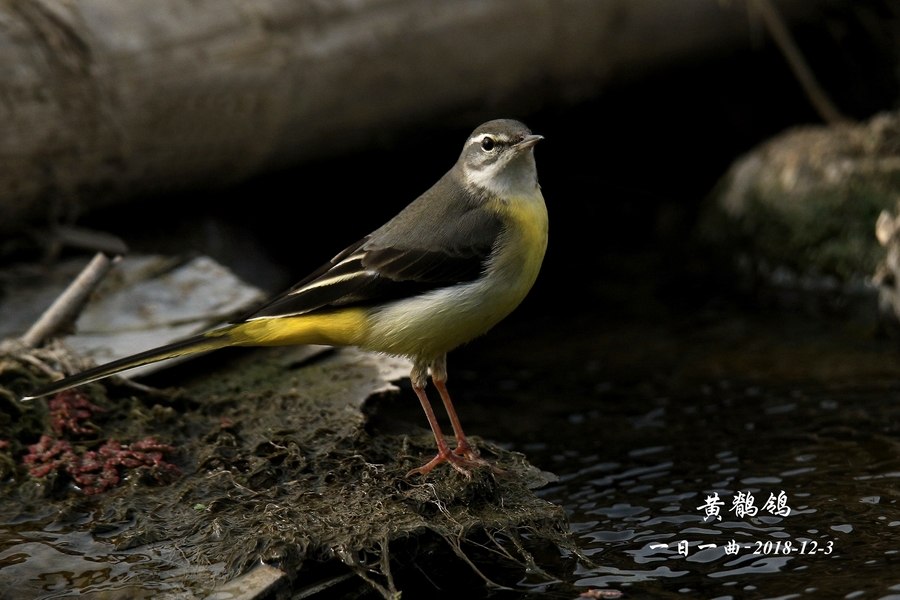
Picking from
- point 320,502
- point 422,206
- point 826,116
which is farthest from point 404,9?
point 320,502

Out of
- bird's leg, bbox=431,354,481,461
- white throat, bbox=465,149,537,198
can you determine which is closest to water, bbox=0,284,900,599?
bird's leg, bbox=431,354,481,461

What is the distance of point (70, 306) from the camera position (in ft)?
22.0

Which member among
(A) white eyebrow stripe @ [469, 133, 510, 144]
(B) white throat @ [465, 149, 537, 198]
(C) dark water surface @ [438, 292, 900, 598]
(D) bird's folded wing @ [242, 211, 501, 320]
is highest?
(A) white eyebrow stripe @ [469, 133, 510, 144]

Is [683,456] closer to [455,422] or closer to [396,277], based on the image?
[455,422]

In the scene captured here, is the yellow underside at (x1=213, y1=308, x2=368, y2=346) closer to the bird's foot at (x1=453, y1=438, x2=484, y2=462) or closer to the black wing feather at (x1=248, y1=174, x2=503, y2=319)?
the black wing feather at (x1=248, y1=174, x2=503, y2=319)

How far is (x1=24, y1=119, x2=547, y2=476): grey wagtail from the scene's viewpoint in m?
5.48

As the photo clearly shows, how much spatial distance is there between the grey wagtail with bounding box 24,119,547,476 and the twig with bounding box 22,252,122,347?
4.30ft

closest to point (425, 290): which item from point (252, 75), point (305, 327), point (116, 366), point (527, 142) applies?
point (305, 327)

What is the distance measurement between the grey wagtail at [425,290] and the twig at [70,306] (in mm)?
1312

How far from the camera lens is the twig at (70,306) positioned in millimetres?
6609

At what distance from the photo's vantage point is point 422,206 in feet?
19.7

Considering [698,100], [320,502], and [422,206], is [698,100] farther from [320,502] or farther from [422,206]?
[320,502]

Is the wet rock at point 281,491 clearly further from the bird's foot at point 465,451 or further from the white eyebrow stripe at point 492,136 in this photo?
the white eyebrow stripe at point 492,136

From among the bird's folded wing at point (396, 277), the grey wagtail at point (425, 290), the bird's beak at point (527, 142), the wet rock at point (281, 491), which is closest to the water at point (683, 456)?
the wet rock at point (281, 491)
